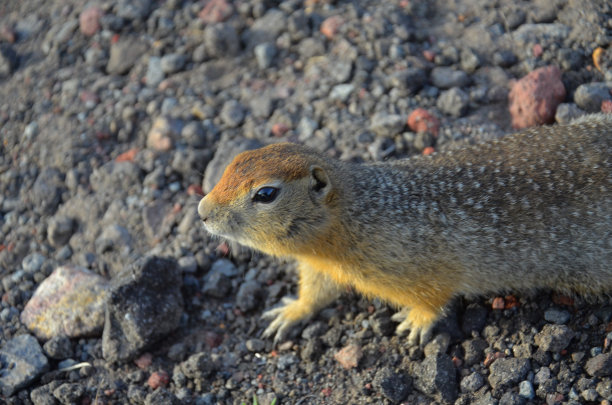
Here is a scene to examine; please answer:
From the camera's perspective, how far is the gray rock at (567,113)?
498 centimetres

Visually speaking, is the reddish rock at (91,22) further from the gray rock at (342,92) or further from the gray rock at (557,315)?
the gray rock at (557,315)

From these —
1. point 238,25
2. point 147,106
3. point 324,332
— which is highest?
point 238,25

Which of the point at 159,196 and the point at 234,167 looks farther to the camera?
the point at 159,196

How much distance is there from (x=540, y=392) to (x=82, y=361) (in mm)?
2921

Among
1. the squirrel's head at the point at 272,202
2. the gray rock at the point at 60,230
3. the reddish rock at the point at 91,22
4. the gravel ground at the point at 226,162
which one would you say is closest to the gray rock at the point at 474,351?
the gravel ground at the point at 226,162

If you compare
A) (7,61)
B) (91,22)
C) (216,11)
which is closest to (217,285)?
(216,11)

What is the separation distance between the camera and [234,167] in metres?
4.04

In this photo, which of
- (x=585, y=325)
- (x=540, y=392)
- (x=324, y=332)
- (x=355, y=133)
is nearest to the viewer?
(x=540, y=392)

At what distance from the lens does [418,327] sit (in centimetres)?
434

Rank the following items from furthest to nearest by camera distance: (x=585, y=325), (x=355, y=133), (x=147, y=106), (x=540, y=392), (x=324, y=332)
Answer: (x=147, y=106) < (x=355, y=133) < (x=324, y=332) < (x=585, y=325) < (x=540, y=392)

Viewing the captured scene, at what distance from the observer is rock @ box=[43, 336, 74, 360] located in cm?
460

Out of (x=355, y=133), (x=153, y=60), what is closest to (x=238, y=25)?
(x=153, y=60)

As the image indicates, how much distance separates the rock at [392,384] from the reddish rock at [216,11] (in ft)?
11.7

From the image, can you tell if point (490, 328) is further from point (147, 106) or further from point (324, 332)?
point (147, 106)
